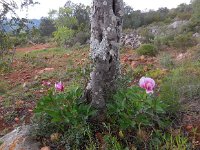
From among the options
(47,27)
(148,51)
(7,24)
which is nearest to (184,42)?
(148,51)

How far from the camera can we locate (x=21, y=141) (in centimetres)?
359

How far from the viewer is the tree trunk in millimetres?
3518

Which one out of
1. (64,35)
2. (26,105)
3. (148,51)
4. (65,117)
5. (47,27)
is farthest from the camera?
(47,27)

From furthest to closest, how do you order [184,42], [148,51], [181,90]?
1. [184,42]
2. [148,51]
3. [181,90]

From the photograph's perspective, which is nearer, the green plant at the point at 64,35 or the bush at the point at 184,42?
the bush at the point at 184,42

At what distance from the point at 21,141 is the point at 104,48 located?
1303mm

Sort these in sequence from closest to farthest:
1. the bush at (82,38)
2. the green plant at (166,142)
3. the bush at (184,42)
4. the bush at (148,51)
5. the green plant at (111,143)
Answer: the green plant at (166,142) < the green plant at (111,143) < the bush at (148,51) < the bush at (184,42) < the bush at (82,38)

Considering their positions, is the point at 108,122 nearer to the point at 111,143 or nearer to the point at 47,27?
the point at 111,143

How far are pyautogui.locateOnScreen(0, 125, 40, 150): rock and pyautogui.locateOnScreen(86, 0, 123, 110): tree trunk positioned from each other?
75 centimetres

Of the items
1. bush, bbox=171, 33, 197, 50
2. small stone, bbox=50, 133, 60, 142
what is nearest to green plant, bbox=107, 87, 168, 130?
small stone, bbox=50, 133, 60, 142

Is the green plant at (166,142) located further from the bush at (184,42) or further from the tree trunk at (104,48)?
the bush at (184,42)

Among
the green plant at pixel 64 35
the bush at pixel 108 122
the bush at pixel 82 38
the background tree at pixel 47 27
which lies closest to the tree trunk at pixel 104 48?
the bush at pixel 108 122

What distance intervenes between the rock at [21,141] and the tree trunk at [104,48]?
75cm

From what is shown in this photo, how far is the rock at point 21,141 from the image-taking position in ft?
11.5
